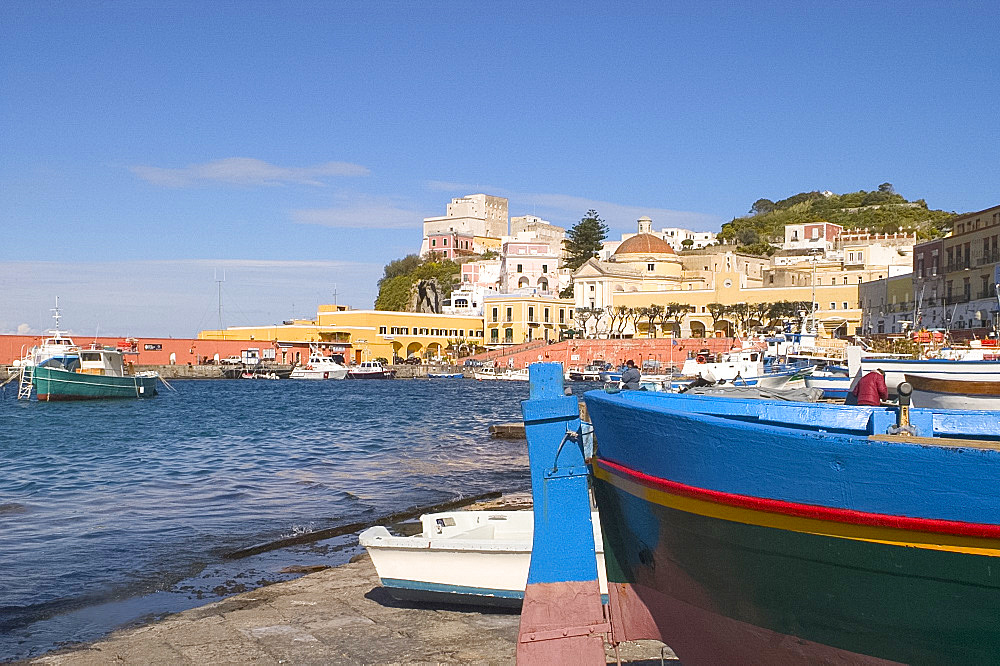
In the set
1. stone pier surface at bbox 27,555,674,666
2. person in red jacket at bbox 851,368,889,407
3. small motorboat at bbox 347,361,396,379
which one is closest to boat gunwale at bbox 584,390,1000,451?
person in red jacket at bbox 851,368,889,407

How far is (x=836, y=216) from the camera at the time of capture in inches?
4988

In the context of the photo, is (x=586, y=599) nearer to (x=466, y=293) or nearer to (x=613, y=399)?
(x=613, y=399)

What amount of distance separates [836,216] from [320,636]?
5052 inches

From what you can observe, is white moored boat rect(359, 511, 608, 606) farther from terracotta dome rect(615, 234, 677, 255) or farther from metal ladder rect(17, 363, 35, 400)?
terracotta dome rect(615, 234, 677, 255)

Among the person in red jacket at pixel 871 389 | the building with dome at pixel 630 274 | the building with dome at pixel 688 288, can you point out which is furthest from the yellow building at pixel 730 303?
the person in red jacket at pixel 871 389

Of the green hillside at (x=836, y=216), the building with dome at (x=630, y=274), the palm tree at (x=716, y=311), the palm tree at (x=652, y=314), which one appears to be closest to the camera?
the palm tree at (x=716, y=311)

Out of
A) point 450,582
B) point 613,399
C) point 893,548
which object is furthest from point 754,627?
point 450,582

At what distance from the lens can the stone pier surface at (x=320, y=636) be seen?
7301 millimetres

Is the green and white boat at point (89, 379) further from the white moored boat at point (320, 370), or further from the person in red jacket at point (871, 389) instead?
the person in red jacket at point (871, 389)

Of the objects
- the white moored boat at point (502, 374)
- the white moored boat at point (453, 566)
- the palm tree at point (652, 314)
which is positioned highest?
the palm tree at point (652, 314)

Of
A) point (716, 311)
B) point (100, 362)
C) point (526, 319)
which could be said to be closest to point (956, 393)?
point (100, 362)

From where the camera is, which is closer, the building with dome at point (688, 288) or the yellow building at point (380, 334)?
the building with dome at point (688, 288)

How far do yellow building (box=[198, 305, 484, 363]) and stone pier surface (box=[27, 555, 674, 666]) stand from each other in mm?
81030

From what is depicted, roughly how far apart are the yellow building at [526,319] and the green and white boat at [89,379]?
138 feet
